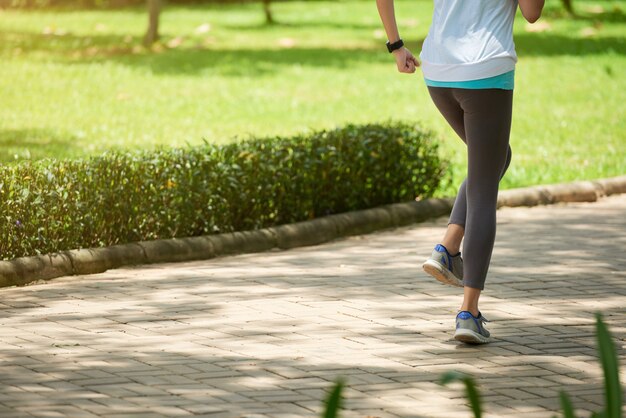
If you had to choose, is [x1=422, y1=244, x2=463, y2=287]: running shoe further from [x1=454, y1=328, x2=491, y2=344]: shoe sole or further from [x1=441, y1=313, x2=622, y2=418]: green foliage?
[x1=441, y1=313, x2=622, y2=418]: green foliage

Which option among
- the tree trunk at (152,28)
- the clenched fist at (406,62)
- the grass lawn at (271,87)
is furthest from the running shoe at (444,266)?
the tree trunk at (152,28)

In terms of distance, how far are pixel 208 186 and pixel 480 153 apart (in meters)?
3.42

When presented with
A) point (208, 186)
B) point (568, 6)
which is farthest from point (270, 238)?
point (568, 6)

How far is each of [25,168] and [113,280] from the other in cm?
106

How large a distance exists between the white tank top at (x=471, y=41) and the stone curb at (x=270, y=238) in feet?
9.58

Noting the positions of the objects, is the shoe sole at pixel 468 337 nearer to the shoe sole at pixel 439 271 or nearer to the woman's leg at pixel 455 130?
the shoe sole at pixel 439 271

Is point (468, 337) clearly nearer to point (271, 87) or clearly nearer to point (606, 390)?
point (606, 390)

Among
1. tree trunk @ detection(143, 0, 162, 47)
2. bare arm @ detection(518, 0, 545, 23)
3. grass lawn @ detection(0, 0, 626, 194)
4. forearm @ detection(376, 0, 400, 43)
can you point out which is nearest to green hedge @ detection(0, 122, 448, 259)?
grass lawn @ detection(0, 0, 626, 194)

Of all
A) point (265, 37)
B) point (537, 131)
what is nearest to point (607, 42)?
point (265, 37)

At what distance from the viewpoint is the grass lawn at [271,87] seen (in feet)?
44.1

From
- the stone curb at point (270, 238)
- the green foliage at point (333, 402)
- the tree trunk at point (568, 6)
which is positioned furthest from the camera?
the tree trunk at point (568, 6)

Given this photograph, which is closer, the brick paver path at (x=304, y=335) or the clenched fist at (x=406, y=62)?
the brick paver path at (x=304, y=335)

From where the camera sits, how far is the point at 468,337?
553cm

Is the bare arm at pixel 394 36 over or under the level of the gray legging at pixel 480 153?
over
